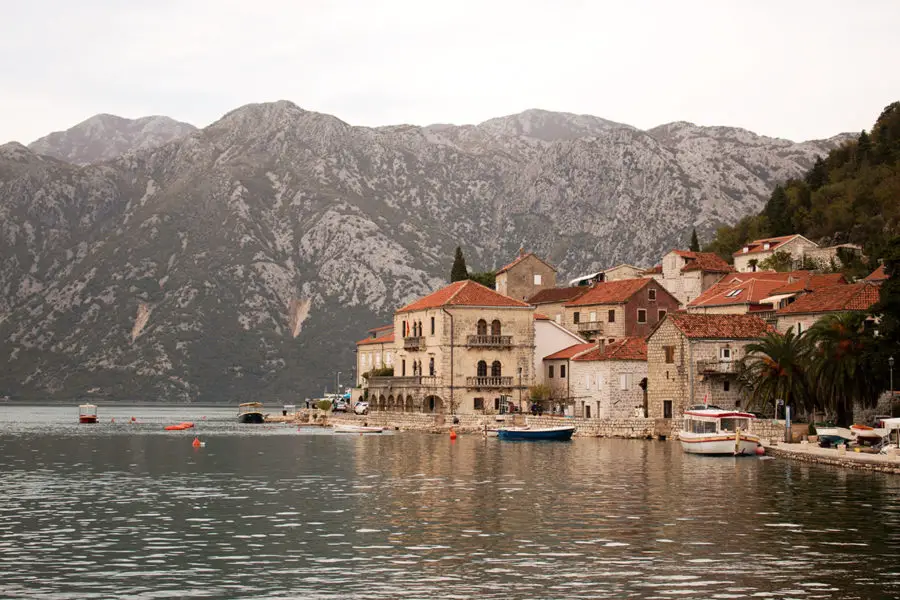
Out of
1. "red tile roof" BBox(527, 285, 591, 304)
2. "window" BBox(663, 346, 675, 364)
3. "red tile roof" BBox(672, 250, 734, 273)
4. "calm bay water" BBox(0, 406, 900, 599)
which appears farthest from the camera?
"red tile roof" BBox(672, 250, 734, 273)

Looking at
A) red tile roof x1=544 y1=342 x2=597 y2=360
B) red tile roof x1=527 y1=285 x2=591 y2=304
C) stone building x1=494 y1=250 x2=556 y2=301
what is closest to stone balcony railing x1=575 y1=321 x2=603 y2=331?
red tile roof x1=527 y1=285 x2=591 y2=304

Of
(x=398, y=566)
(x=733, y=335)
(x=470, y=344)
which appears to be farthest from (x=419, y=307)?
(x=398, y=566)

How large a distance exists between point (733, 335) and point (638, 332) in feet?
102

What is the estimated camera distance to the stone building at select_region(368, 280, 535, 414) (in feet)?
358

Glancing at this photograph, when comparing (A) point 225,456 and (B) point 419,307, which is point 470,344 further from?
(A) point 225,456

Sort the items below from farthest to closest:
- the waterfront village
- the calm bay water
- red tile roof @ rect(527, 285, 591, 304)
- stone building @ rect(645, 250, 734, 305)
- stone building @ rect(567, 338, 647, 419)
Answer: stone building @ rect(645, 250, 734, 305), red tile roof @ rect(527, 285, 591, 304), stone building @ rect(567, 338, 647, 419), the waterfront village, the calm bay water

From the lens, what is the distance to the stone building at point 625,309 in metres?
119

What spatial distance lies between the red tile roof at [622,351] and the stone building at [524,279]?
1501 inches

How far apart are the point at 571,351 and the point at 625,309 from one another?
12138mm

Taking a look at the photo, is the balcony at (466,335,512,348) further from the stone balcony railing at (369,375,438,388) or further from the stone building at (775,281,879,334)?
the stone building at (775,281,879,334)

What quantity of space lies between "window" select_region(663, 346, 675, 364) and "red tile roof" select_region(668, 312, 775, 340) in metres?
1.93

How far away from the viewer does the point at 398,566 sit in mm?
30375

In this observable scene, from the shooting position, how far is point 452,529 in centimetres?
3728

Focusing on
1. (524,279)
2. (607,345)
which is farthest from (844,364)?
(524,279)
